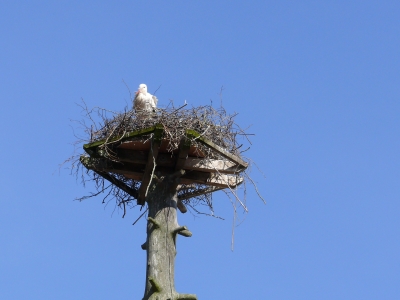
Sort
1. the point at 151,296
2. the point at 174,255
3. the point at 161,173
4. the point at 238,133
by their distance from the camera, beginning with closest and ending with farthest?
the point at 151,296 < the point at 174,255 < the point at 161,173 < the point at 238,133

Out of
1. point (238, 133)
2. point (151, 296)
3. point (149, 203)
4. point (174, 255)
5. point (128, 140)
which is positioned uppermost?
point (238, 133)

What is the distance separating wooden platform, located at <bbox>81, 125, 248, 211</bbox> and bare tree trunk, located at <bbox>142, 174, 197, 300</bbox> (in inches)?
7.6

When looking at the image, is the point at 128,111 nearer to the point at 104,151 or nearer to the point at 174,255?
the point at 104,151

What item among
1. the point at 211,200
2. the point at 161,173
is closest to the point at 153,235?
the point at 161,173

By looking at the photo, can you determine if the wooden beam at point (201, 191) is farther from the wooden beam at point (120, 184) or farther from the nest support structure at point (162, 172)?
the wooden beam at point (120, 184)

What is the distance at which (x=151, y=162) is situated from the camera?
7.30 meters

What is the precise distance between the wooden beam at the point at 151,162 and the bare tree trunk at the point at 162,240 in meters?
0.10

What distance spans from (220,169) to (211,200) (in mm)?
961

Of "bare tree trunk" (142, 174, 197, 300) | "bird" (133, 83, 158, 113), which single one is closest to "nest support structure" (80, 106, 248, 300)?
"bare tree trunk" (142, 174, 197, 300)

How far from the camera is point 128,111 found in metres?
7.96

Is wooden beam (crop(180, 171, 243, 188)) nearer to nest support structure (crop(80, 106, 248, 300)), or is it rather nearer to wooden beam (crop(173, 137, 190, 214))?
nest support structure (crop(80, 106, 248, 300))

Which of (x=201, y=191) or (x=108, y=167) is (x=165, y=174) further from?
(x=201, y=191)

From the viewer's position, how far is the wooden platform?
7.20 meters

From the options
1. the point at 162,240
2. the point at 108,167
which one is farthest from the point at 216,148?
the point at 108,167
